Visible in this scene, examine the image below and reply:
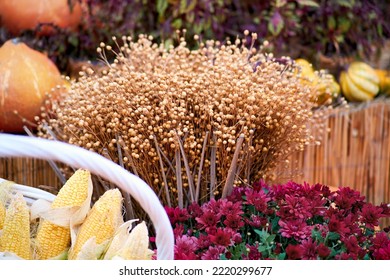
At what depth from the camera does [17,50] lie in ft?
6.03

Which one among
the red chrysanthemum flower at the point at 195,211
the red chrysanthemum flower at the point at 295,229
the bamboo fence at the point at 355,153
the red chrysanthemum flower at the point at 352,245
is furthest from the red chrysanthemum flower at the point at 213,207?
the bamboo fence at the point at 355,153

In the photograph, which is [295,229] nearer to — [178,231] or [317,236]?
[317,236]

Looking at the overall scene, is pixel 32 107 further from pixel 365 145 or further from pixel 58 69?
pixel 365 145

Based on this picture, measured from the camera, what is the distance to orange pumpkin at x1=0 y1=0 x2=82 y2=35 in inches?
81.3

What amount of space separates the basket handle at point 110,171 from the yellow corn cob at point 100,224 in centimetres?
17

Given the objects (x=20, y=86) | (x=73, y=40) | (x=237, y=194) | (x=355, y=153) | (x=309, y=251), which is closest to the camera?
(x=309, y=251)

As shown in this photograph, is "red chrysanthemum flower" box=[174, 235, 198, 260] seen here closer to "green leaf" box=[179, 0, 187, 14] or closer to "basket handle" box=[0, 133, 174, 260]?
"basket handle" box=[0, 133, 174, 260]

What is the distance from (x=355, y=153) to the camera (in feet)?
7.20

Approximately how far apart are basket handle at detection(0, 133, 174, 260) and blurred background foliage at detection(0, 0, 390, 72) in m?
1.22

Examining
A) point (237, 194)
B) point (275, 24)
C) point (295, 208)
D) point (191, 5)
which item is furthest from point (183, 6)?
point (295, 208)

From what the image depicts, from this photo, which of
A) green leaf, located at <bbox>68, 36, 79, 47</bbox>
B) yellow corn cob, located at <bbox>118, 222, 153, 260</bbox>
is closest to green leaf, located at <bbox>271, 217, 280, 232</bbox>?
yellow corn cob, located at <bbox>118, 222, 153, 260</bbox>

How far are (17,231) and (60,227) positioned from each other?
0.22 feet

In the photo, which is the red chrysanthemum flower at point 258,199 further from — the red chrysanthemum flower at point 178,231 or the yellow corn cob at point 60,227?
the yellow corn cob at point 60,227

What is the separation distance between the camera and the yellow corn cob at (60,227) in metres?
0.99
